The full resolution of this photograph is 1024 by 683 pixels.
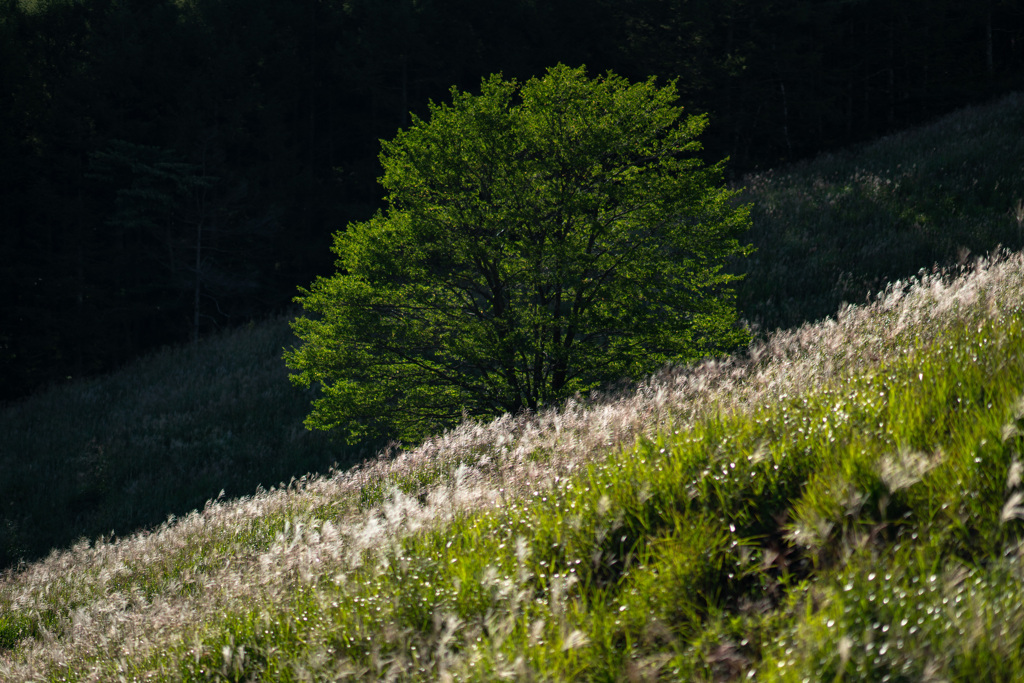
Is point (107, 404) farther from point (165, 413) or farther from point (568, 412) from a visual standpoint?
point (568, 412)

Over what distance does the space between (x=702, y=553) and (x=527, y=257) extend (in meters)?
8.61

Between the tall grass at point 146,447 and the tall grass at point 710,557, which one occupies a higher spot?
the tall grass at point 710,557

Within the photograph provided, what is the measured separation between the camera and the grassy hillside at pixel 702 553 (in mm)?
1987

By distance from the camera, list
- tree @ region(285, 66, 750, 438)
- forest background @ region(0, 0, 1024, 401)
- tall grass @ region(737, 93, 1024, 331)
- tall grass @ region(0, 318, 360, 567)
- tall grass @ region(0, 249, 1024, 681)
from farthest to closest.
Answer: forest background @ region(0, 0, 1024, 401) → tall grass @ region(737, 93, 1024, 331) → tall grass @ region(0, 318, 360, 567) → tree @ region(285, 66, 750, 438) → tall grass @ region(0, 249, 1024, 681)

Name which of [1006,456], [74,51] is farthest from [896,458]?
[74,51]

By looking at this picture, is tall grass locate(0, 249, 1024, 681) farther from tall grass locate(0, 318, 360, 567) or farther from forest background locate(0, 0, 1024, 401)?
forest background locate(0, 0, 1024, 401)

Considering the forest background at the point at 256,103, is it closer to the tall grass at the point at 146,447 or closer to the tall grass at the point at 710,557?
the tall grass at the point at 146,447

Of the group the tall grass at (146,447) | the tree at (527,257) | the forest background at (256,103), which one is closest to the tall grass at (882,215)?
the tree at (527,257)

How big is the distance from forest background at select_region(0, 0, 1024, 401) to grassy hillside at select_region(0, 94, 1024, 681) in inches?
1185

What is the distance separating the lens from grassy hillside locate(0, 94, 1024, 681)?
1987 millimetres

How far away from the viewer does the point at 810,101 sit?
112 feet

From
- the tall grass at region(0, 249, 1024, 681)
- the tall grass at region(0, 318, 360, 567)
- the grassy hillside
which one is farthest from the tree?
the tall grass at region(0, 318, 360, 567)

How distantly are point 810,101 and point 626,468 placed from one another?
36.2 m

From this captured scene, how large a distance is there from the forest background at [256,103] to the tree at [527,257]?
22.8 meters
